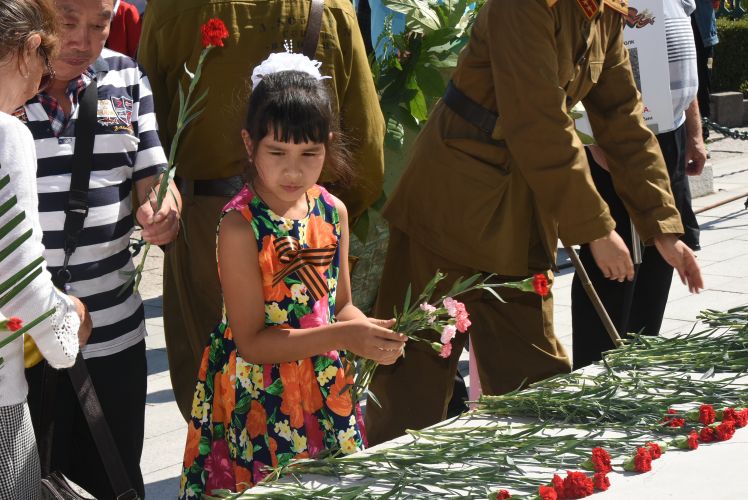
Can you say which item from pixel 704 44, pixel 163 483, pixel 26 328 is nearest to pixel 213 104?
pixel 163 483

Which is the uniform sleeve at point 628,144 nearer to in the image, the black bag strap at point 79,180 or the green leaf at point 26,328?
the black bag strap at point 79,180

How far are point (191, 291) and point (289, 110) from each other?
3.15ft

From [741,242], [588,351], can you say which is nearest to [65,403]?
[588,351]

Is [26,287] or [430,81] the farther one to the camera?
[430,81]

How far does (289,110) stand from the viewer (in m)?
2.66

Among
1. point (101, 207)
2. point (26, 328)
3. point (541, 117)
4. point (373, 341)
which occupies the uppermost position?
point (541, 117)

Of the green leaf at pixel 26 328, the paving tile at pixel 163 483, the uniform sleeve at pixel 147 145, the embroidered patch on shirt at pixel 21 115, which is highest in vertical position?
the embroidered patch on shirt at pixel 21 115

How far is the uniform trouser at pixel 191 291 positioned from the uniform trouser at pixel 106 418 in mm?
438

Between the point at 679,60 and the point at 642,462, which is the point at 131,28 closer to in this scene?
the point at 679,60

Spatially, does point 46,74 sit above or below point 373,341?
above

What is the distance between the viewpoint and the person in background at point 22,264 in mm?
2084

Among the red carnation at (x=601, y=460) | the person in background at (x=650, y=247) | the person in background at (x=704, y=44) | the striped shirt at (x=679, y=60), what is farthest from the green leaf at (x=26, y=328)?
the person in background at (x=704, y=44)

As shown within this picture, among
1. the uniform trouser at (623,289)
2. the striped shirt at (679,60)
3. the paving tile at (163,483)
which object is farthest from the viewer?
the striped shirt at (679,60)

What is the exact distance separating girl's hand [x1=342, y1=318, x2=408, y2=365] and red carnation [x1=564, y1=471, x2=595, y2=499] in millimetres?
570
